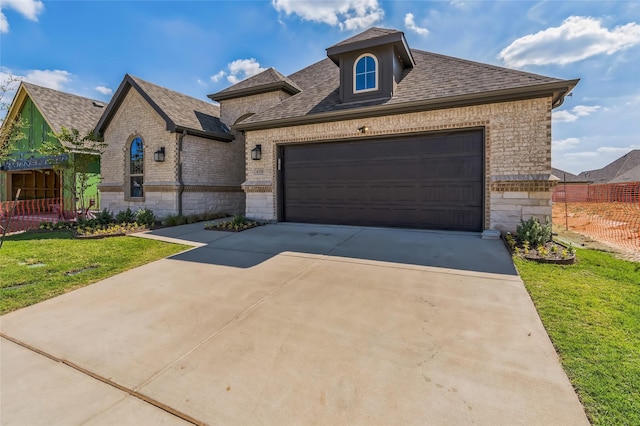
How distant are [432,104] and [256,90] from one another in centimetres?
824

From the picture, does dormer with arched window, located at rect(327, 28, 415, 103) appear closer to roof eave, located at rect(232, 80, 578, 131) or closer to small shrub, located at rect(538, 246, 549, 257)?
roof eave, located at rect(232, 80, 578, 131)

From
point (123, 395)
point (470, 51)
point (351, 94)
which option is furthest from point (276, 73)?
point (123, 395)

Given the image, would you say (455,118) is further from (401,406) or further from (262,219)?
Result: (401,406)

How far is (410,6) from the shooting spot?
924cm

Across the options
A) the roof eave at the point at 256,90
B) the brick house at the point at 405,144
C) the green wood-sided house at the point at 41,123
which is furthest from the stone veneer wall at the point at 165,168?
the green wood-sided house at the point at 41,123

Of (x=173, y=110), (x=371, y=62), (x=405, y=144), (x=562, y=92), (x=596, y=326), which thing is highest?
(x=371, y=62)

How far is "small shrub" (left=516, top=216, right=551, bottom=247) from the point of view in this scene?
6.40 metres

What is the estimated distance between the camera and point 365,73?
9195 millimetres

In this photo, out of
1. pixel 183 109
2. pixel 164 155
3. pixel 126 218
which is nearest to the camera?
pixel 126 218

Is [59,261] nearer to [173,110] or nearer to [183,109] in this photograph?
[173,110]

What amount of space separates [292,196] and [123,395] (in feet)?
28.3

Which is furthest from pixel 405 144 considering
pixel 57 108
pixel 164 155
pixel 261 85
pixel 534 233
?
pixel 57 108

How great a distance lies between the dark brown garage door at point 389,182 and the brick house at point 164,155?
164 inches

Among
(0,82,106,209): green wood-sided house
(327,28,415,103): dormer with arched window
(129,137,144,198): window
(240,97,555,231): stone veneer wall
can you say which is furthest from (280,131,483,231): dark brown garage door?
(0,82,106,209): green wood-sided house
